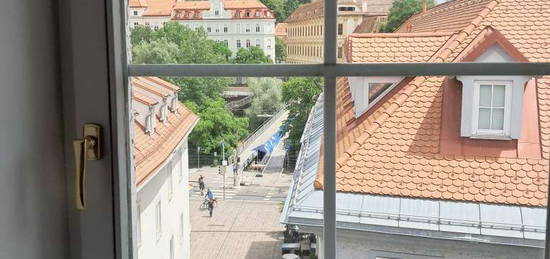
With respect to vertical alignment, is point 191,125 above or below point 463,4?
below

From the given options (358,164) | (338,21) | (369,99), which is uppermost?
(338,21)

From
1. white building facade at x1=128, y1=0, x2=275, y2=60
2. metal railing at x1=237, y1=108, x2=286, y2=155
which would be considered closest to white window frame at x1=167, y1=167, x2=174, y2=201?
metal railing at x1=237, y1=108, x2=286, y2=155

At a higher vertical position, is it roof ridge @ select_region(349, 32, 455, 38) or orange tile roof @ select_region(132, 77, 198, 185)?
roof ridge @ select_region(349, 32, 455, 38)

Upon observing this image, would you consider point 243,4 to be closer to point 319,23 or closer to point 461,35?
point 319,23

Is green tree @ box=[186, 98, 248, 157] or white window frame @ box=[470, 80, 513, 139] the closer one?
white window frame @ box=[470, 80, 513, 139]

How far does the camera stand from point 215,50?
944mm

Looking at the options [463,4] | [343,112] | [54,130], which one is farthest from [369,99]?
[54,130]

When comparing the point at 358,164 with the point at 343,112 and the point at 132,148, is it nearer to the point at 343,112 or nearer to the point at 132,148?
the point at 343,112

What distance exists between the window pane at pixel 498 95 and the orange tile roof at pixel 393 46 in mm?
106

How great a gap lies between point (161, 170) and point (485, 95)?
535 mm

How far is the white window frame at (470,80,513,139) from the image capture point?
0.85 metres

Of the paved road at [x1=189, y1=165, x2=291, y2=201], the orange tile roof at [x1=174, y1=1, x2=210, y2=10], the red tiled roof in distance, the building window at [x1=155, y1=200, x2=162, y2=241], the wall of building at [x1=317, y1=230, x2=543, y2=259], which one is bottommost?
the wall of building at [x1=317, y1=230, x2=543, y2=259]

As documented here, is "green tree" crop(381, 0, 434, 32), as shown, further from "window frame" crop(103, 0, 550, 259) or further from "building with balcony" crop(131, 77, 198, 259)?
"building with balcony" crop(131, 77, 198, 259)

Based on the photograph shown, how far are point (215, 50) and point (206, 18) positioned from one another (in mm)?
54
